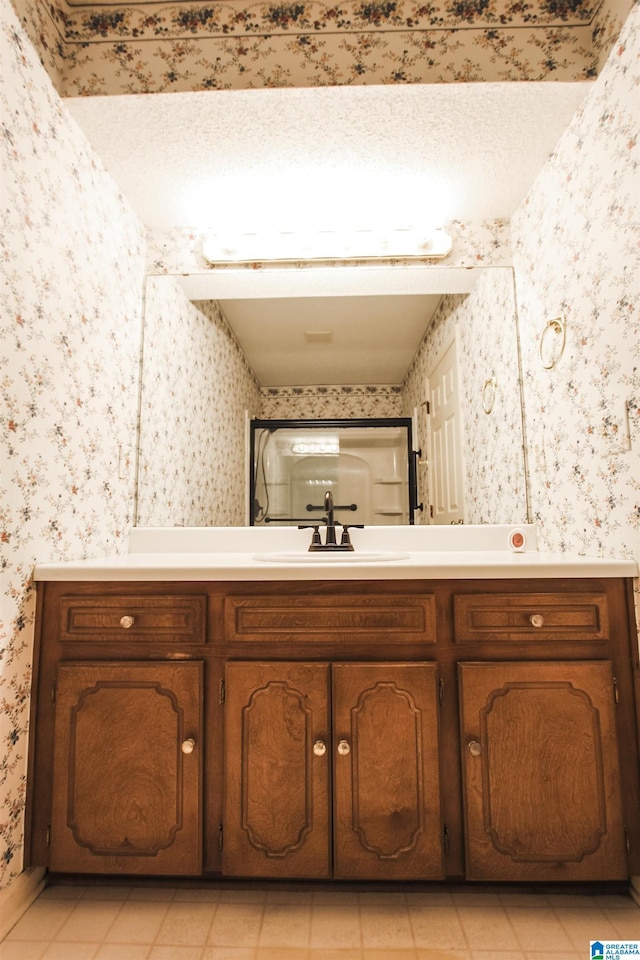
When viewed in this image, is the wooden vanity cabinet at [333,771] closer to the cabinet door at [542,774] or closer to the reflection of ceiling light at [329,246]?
the cabinet door at [542,774]

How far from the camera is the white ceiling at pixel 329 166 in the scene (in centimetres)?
142

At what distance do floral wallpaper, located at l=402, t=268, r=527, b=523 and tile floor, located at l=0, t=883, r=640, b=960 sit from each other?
107cm

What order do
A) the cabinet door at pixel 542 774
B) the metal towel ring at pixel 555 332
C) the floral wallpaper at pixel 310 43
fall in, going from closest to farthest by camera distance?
the cabinet door at pixel 542 774 → the floral wallpaper at pixel 310 43 → the metal towel ring at pixel 555 332

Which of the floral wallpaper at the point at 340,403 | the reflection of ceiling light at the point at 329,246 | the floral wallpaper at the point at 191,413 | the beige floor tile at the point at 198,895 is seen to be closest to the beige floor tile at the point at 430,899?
the beige floor tile at the point at 198,895

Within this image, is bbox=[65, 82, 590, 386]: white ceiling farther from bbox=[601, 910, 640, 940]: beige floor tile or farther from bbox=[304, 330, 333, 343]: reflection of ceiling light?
bbox=[601, 910, 640, 940]: beige floor tile

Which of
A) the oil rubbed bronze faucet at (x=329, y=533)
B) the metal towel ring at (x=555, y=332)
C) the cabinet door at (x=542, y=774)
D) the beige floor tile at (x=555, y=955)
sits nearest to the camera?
the beige floor tile at (x=555, y=955)

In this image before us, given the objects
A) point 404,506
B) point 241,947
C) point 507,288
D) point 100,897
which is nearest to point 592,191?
point 507,288

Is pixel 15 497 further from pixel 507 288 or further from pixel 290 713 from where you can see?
pixel 507 288

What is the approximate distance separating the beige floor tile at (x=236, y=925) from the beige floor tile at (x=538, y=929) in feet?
1.90

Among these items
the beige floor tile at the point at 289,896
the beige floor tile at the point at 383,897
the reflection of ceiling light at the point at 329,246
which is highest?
the reflection of ceiling light at the point at 329,246

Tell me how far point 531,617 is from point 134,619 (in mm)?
973

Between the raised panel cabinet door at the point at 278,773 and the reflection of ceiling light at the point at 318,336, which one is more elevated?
the reflection of ceiling light at the point at 318,336

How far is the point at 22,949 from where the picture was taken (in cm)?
109

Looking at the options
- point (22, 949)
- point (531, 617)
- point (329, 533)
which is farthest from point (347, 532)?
point (22, 949)
